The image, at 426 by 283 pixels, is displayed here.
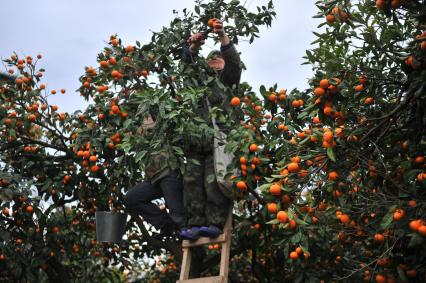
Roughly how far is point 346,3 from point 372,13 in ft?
1.25

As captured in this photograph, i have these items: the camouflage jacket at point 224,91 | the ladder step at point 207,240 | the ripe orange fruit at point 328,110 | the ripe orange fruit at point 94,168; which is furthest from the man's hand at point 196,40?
the ladder step at point 207,240

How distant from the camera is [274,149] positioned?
454cm

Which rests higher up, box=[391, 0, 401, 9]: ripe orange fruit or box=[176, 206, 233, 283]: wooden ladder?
box=[391, 0, 401, 9]: ripe orange fruit

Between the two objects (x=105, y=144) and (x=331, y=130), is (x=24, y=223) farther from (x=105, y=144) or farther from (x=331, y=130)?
(x=331, y=130)

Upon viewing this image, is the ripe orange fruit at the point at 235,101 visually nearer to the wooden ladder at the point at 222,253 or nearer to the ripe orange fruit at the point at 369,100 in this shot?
the wooden ladder at the point at 222,253

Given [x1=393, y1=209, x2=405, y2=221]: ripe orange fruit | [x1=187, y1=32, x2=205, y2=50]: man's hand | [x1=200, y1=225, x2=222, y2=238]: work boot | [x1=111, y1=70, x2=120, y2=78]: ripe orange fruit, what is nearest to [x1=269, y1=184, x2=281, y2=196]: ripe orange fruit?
[x1=393, y1=209, x2=405, y2=221]: ripe orange fruit

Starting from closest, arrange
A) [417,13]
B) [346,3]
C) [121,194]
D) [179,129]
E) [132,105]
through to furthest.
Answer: [417,13] → [346,3] → [179,129] → [132,105] → [121,194]

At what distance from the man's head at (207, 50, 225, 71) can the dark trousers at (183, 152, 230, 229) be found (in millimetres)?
719

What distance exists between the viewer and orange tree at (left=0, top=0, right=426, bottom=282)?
3.66 m

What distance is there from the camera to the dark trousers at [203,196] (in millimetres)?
4320

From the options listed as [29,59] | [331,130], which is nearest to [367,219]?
[331,130]

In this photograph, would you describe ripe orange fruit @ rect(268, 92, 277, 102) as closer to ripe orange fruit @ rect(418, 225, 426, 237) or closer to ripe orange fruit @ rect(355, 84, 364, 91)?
ripe orange fruit @ rect(355, 84, 364, 91)

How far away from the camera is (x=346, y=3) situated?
378cm

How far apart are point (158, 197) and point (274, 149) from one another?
1.06 m
